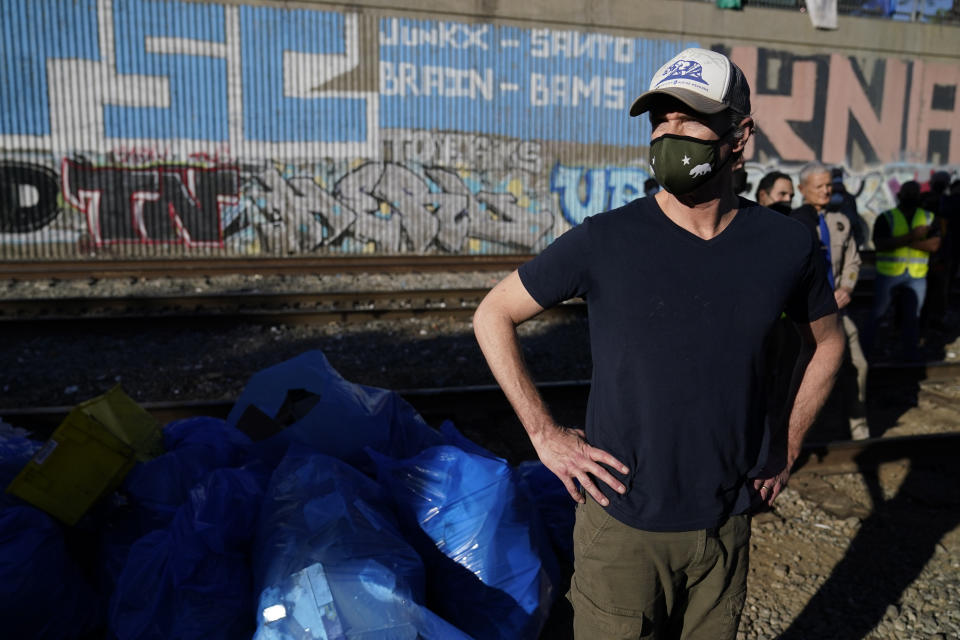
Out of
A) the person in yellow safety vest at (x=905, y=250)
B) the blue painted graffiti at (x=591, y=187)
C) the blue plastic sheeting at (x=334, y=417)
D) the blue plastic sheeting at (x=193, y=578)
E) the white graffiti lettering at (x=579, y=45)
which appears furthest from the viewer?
the blue painted graffiti at (x=591, y=187)

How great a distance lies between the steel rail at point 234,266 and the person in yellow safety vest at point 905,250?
6.74 m

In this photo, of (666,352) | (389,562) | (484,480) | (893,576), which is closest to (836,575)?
(893,576)

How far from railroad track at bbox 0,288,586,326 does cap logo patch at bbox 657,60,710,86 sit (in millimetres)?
7251

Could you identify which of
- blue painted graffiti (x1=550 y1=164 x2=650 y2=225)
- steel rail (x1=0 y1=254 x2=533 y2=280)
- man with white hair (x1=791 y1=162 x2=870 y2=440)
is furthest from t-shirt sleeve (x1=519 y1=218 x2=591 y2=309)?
blue painted graffiti (x1=550 y1=164 x2=650 y2=225)

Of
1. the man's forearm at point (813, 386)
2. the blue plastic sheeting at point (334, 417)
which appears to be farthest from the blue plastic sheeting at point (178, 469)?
the man's forearm at point (813, 386)

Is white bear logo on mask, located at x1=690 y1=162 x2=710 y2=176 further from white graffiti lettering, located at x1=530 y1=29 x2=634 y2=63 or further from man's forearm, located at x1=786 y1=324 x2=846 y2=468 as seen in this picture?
white graffiti lettering, located at x1=530 y1=29 x2=634 y2=63

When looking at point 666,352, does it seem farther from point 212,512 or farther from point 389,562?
point 212,512

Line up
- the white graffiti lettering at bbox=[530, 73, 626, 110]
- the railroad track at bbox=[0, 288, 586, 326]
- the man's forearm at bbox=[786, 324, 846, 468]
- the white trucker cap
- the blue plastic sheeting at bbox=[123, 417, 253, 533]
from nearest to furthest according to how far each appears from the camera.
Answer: the white trucker cap
the man's forearm at bbox=[786, 324, 846, 468]
the blue plastic sheeting at bbox=[123, 417, 253, 533]
the railroad track at bbox=[0, 288, 586, 326]
the white graffiti lettering at bbox=[530, 73, 626, 110]

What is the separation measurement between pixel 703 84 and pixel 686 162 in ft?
0.61

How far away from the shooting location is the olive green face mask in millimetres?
1868

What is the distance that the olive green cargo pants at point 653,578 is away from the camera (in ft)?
6.53

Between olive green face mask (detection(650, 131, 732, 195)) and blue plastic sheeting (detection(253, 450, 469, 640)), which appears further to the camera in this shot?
blue plastic sheeting (detection(253, 450, 469, 640))

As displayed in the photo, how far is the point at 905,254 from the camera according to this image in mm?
7316

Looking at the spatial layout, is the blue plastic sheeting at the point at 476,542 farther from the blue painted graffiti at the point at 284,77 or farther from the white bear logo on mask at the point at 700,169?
the blue painted graffiti at the point at 284,77
